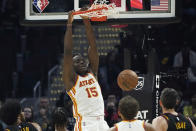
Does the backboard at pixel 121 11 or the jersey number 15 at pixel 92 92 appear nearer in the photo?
the jersey number 15 at pixel 92 92

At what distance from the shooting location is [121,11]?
659 centimetres

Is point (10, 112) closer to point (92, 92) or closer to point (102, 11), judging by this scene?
point (92, 92)

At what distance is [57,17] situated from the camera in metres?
6.71

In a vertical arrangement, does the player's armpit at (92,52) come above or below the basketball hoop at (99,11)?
below

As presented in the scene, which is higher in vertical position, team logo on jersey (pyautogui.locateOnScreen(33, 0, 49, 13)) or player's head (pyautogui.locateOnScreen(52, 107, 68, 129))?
team logo on jersey (pyautogui.locateOnScreen(33, 0, 49, 13))

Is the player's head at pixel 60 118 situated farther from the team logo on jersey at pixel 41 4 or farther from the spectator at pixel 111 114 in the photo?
the spectator at pixel 111 114

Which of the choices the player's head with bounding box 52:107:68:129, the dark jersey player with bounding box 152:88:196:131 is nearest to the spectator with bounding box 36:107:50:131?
the player's head with bounding box 52:107:68:129

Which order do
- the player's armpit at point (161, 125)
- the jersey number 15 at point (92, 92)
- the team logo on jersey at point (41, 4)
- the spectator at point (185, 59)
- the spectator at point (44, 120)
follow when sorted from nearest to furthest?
the player's armpit at point (161, 125), the jersey number 15 at point (92, 92), the team logo on jersey at point (41, 4), the spectator at point (44, 120), the spectator at point (185, 59)

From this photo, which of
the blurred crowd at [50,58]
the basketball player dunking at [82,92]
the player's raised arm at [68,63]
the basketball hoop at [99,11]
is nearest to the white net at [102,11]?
the basketball hoop at [99,11]

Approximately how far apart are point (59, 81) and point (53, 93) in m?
0.29

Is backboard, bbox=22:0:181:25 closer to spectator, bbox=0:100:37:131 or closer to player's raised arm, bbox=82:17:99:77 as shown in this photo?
player's raised arm, bbox=82:17:99:77

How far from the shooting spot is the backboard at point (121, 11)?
257 inches

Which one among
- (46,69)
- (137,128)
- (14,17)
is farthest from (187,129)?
(14,17)

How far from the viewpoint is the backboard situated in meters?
6.52
